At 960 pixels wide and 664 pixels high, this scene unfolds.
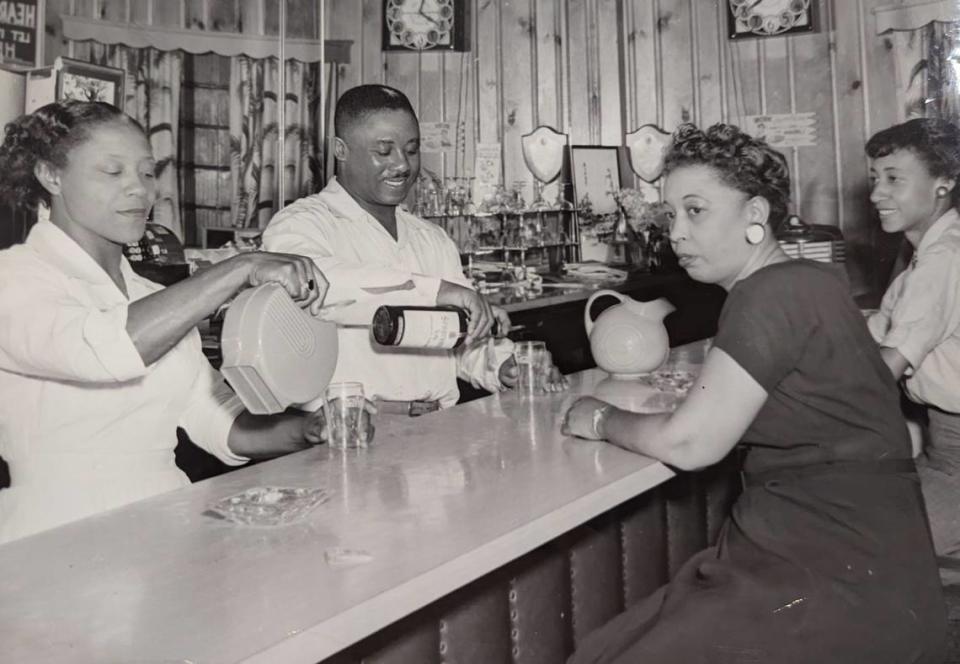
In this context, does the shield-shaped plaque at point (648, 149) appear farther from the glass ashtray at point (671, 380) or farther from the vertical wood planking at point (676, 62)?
the glass ashtray at point (671, 380)

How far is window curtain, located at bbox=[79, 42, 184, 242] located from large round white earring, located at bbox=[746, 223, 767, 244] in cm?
122

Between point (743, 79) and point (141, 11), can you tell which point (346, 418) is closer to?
point (141, 11)

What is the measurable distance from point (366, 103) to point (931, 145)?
171 centimetres

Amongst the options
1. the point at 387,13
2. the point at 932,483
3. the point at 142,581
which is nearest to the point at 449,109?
the point at 387,13

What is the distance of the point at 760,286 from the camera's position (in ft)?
4.97

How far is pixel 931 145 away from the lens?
278cm

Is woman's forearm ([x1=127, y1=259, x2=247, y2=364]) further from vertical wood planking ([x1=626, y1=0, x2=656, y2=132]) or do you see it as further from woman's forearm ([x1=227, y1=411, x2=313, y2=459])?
vertical wood planking ([x1=626, y1=0, x2=656, y2=132])

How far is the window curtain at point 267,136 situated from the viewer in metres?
4.96

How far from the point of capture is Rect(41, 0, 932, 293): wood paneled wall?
14.9 ft

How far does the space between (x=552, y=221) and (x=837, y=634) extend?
4.14 meters

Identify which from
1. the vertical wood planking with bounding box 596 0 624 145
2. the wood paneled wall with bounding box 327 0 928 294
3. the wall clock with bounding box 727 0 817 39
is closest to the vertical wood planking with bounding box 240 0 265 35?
the wood paneled wall with bounding box 327 0 928 294

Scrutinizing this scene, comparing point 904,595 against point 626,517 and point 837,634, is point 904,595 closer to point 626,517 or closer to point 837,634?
point 837,634

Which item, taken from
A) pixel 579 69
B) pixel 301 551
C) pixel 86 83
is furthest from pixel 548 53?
pixel 301 551

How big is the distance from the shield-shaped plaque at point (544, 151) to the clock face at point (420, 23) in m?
0.74
